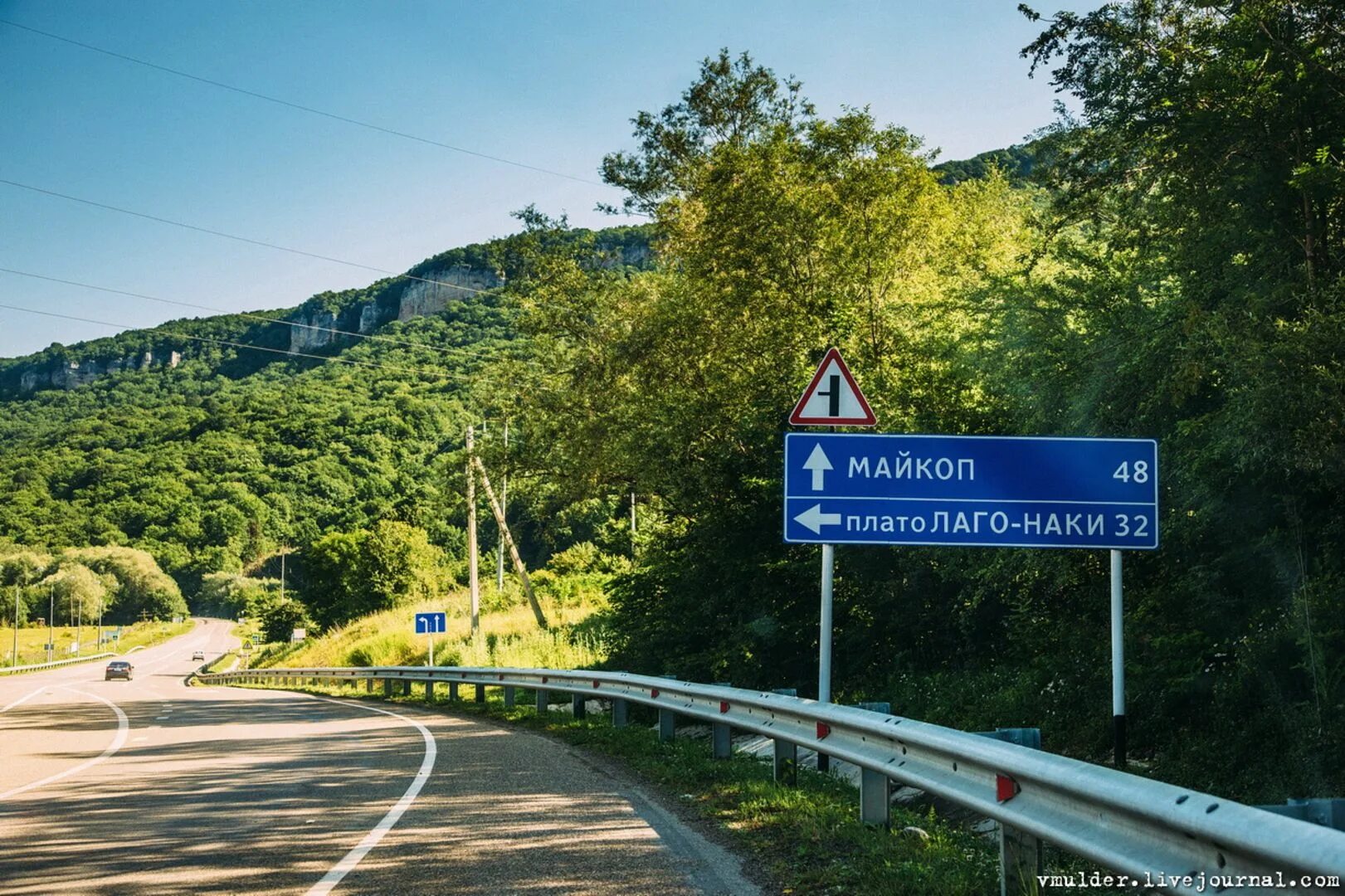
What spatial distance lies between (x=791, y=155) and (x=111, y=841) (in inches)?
678

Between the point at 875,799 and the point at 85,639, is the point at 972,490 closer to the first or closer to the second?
the point at 875,799

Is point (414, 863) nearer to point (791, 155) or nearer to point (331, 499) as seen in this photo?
point (791, 155)

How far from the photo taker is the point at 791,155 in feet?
72.3

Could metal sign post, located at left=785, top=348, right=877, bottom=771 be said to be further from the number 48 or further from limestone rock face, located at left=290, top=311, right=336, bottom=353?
limestone rock face, located at left=290, top=311, right=336, bottom=353

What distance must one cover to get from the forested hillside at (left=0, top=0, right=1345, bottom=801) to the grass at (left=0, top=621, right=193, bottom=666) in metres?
102

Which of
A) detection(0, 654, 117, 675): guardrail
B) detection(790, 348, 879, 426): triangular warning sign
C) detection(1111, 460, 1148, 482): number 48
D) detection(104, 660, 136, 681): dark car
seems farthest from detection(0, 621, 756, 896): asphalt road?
detection(0, 654, 117, 675): guardrail

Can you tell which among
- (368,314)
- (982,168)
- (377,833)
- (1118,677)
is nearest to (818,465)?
(1118,677)

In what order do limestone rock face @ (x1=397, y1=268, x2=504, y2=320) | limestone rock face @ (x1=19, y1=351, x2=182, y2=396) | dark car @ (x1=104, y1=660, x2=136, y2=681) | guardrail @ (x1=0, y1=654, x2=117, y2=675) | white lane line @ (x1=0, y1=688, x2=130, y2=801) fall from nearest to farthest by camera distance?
white lane line @ (x1=0, y1=688, x2=130, y2=801) < limestone rock face @ (x1=397, y1=268, x2=504, y2=320) < dark car @ (x1=104, y1=660, x2=136, y2=681) < guardrail @ (x1=0, y1=654, x2=117, y2=675) < limestone rock face @ (x1=19, y1=351, x2=182, y2=396)

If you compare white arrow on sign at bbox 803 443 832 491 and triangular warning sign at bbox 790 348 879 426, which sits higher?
triangular warning sign at bbox 790 348 879 426

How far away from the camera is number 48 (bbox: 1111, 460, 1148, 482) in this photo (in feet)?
30.2

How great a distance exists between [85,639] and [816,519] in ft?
575

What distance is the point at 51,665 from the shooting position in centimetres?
10119

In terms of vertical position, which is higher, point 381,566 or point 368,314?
point 368,314

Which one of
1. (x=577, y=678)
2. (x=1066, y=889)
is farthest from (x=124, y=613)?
(x=1066, y=889)
